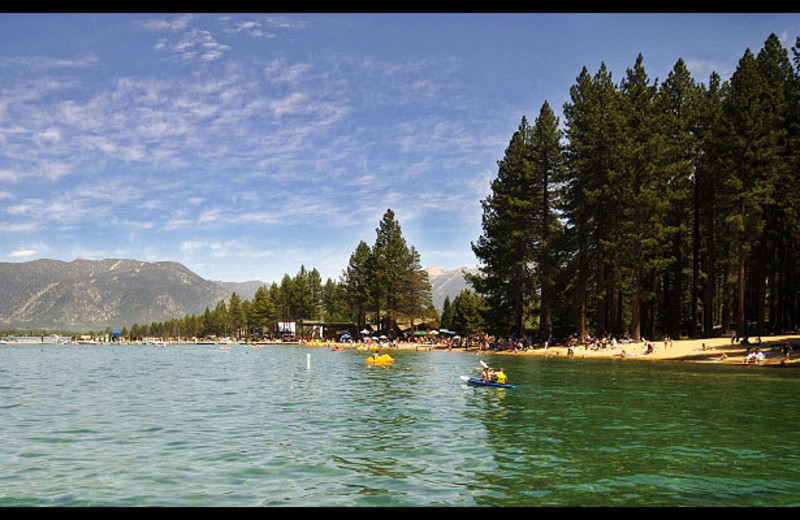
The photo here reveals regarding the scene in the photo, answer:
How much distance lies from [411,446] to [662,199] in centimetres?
5546

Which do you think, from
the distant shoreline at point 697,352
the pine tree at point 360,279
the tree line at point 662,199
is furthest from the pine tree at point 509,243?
the pine tree at point 360,279

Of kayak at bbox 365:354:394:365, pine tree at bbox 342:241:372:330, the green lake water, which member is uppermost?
pine tree at bbox 342:241:372:330

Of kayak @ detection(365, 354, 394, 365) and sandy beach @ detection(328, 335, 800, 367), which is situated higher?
sandy beach @ detection(328, 335, 800, 367)

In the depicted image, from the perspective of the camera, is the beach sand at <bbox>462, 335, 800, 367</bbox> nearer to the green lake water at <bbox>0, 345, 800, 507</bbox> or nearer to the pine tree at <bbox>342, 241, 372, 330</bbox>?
the green lake water at <bbox>0, 345, 800, 507</bbox>

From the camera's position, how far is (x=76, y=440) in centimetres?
2122

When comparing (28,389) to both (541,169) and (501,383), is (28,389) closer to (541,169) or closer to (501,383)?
(501,383)

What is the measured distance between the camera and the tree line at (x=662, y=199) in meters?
56.1

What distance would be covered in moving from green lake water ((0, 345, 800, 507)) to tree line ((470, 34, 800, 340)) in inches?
1006

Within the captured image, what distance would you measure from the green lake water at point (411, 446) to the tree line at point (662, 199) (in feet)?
83.8

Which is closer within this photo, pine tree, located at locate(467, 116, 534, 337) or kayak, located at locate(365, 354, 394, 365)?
kayak, located at locate(365, 354, 394, 365)

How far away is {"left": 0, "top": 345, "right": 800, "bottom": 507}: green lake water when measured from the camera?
14.1 m

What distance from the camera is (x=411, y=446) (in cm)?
1991

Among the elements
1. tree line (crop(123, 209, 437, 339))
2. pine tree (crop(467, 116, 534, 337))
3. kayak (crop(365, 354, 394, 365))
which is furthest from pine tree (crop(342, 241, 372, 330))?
kayak (crop(365, 354, 394, 365))
